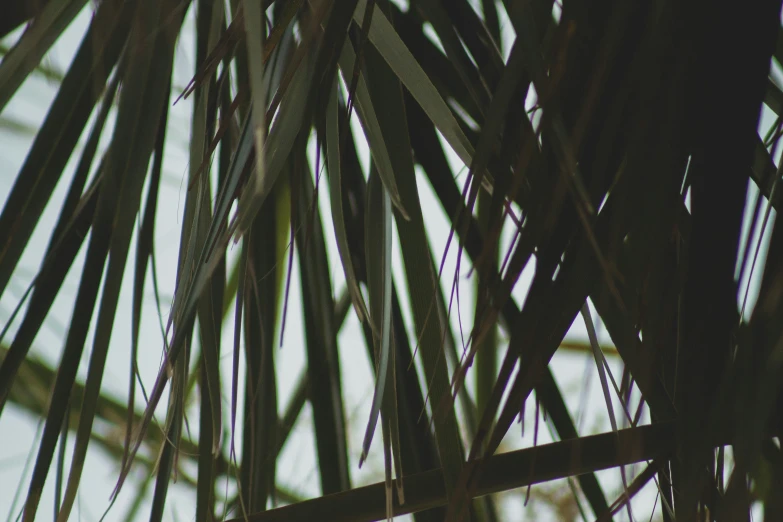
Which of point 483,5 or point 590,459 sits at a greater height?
point 483,5

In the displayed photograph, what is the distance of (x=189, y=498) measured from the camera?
30.5 inches

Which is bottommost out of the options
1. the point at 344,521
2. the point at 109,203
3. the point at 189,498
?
the point at 344,521

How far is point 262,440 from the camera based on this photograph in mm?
338

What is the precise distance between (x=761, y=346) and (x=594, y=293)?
10cm

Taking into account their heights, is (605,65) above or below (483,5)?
below

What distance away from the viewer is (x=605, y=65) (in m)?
0.17

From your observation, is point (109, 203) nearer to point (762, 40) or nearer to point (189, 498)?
point (762, 40)

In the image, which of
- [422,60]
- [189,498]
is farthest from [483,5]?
[189,498]

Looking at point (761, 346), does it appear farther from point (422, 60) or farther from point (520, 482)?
point (422, 60)

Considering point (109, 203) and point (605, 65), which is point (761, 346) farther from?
point (109, 203)

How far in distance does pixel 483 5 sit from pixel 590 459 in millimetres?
288

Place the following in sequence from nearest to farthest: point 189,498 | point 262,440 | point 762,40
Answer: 1. point 762,40
2. point 262,440
3. point 189,498

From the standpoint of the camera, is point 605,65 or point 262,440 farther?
point 262,440

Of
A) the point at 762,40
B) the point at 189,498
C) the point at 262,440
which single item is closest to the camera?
the point at 762,40
